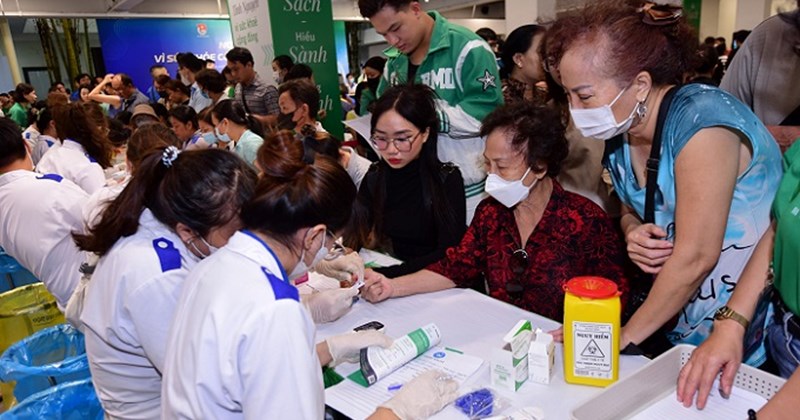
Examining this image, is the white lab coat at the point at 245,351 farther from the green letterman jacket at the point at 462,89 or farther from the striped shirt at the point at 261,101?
the striped shirt at the point at 261,101

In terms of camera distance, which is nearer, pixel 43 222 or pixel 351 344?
pixel 351 344

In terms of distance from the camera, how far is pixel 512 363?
3.91 feet

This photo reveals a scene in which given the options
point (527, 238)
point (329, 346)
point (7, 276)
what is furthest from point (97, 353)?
point (7, 276)

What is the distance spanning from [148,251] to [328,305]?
0.54 m

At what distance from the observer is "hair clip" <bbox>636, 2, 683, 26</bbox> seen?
47.3 inches

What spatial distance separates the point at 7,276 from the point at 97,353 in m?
2.55

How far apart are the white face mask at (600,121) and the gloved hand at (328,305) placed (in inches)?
33.8

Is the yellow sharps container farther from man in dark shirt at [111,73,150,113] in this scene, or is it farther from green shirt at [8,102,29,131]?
A: green shirt at [8,102,29,131]

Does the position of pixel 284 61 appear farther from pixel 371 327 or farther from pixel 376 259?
pixel 371 327

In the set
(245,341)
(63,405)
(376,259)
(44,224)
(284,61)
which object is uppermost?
(284,61)

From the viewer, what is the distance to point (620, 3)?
1.25 meters

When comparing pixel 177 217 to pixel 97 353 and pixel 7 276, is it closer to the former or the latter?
pixel 97 353

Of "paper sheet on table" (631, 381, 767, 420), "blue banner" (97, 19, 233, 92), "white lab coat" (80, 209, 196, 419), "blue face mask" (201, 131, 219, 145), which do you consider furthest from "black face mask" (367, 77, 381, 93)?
"blue banner" (97, 19, 233, 92)

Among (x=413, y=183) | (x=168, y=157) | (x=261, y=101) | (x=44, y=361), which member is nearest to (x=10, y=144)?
(x=44, y=361)
